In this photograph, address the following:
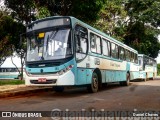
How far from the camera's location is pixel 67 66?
440 inches

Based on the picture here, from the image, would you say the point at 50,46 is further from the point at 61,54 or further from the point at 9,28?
the point at 9,28

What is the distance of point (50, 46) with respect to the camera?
1145 cm

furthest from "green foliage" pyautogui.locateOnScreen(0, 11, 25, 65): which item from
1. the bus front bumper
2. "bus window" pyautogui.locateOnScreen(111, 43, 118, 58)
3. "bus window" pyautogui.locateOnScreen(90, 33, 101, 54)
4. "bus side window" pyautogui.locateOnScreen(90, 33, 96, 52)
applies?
the bus front bumper

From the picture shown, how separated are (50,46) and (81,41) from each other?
4.66 feet

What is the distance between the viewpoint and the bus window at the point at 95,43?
13269mm

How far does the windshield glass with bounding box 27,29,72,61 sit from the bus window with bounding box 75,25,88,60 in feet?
1.48

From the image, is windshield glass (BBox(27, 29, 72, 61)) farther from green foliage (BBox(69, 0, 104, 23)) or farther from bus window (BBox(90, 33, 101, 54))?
green foliage (BBox(69, 0, 104, 23))

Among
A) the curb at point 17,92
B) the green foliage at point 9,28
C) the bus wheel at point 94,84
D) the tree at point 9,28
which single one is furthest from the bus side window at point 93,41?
the green foliage at point 9,28

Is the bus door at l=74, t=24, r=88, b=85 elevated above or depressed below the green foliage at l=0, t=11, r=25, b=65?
below

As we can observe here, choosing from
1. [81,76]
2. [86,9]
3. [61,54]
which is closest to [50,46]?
[61,54]

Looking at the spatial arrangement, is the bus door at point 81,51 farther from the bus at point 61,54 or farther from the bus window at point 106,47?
the bus window at point 106,47

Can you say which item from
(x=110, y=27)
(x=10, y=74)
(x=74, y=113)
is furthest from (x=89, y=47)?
(x=10, y=74)

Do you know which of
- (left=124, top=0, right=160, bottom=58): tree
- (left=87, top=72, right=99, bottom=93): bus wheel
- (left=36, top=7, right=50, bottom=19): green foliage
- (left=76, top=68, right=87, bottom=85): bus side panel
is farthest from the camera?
(left=124, top=0, right=160, bottom=58): tree

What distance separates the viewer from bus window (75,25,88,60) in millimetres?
11671
